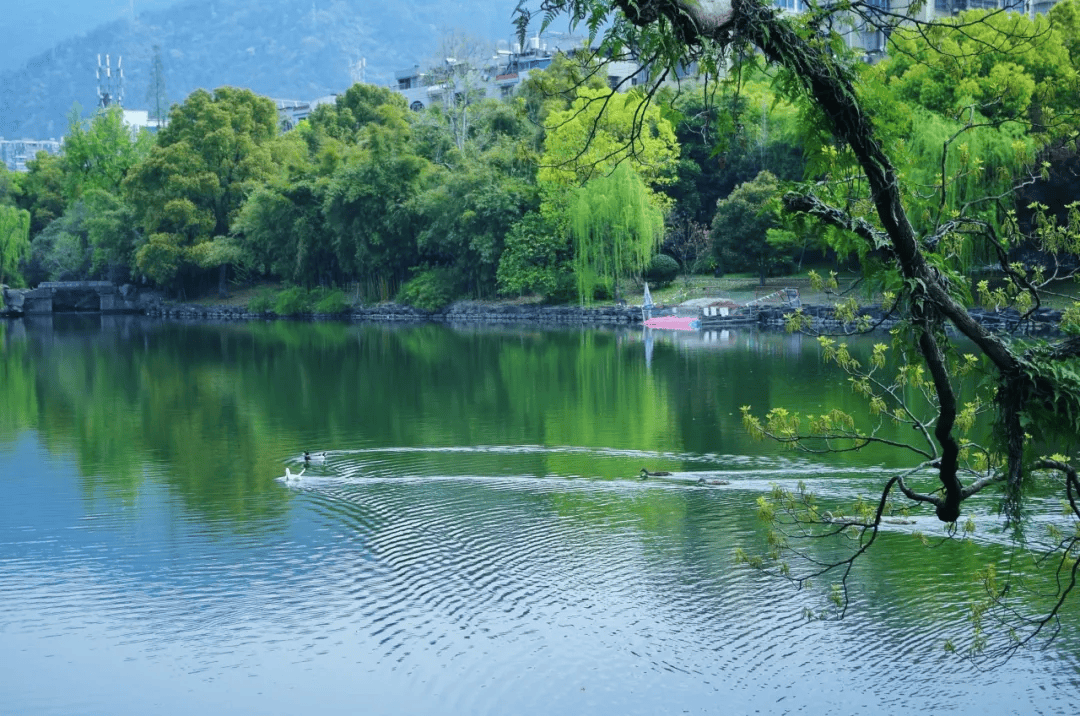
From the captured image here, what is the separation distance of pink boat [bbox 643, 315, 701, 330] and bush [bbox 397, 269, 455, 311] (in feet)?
39.8

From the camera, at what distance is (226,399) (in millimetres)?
25859

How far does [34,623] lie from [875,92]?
961cm

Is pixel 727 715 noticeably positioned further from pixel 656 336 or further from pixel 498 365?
pixel 656 336

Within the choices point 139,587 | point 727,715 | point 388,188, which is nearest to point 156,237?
point 388,188

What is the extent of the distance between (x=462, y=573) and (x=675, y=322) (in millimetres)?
28129

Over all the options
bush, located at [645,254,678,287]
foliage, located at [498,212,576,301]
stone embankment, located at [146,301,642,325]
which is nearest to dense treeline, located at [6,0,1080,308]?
foliage, located at [498,212,576,301]

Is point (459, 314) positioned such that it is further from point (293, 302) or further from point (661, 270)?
point (293, 302)

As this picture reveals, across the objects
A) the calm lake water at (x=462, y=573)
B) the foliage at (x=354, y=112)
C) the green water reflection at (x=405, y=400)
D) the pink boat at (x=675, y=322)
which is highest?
the foliage at (x=354, y=112)

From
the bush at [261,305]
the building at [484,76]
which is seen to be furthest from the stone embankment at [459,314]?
the building at [484,76]

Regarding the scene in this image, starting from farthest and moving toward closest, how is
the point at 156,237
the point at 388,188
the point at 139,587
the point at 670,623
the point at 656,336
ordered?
the point at 156,237, the point at 388,188, the point at 656,336, the point at 139,587, the point at 670,623

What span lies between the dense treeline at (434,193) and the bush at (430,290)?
10 centimetres

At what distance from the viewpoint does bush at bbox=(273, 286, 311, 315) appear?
54.7 metres

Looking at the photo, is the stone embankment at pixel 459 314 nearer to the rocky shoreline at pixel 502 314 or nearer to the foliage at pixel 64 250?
the rocky shoreline at pixel 502 314

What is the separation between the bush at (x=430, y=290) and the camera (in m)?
49.9
